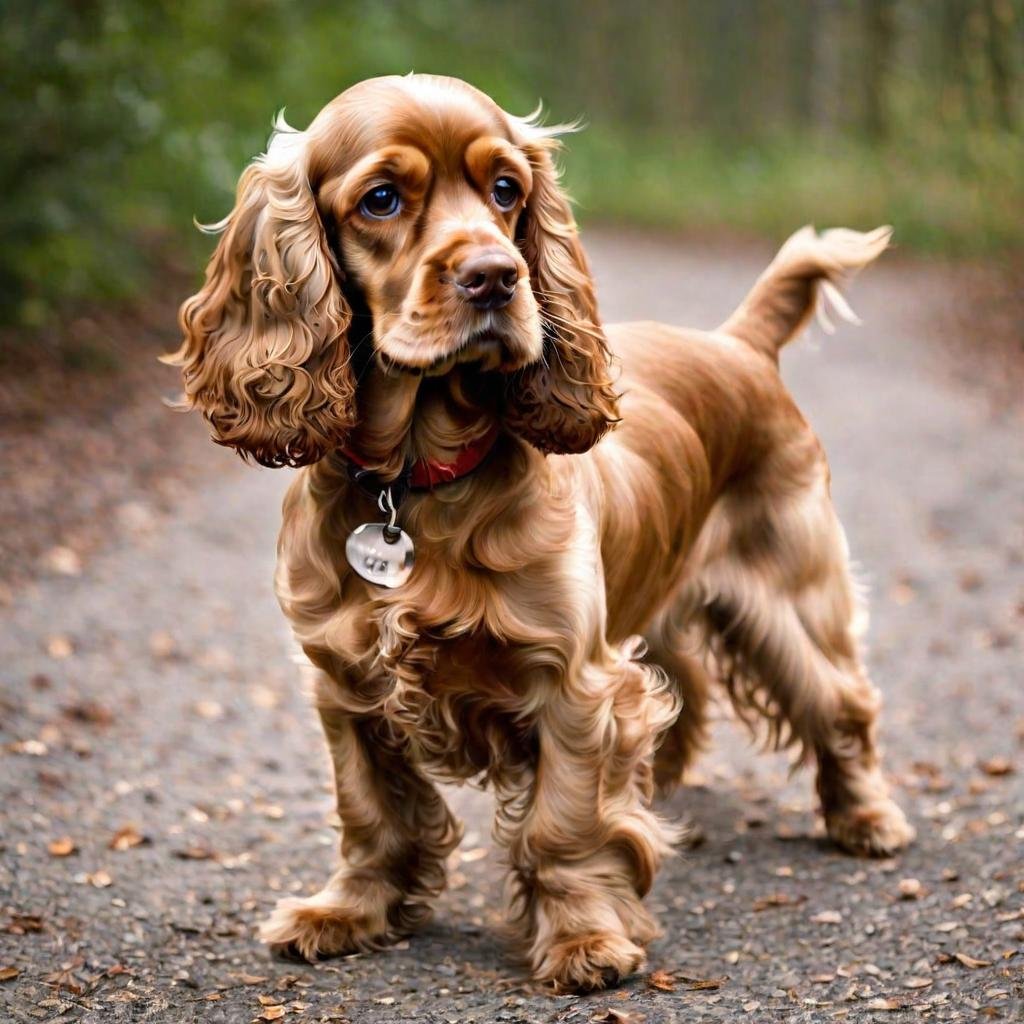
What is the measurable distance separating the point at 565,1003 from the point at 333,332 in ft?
4.52

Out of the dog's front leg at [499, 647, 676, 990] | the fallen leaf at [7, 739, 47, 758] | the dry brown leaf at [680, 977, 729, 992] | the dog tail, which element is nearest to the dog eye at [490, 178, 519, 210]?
the dog's front leg at [499, 647, 676, 990]

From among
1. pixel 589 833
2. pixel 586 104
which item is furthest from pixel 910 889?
pixel 586 104

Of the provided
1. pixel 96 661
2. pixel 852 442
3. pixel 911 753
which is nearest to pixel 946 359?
pixel 852 442

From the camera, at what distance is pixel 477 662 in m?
2.85

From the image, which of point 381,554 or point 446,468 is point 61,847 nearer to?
point 381,554

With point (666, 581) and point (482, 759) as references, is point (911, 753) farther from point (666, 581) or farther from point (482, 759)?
point (482, 759)

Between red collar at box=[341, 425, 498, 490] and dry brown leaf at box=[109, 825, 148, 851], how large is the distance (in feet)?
4.59

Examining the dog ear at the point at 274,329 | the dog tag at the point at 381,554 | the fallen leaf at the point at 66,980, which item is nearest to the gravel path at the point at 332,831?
the fallen leaf at the point at 66,980

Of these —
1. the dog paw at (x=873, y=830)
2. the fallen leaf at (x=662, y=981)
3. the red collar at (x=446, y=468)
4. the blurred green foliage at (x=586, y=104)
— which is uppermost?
the blurred green foliage at (x=586, y=104)

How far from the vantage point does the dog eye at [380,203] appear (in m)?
2.73

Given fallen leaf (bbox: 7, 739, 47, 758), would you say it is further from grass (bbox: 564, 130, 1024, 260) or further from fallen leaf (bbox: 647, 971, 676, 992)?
grass (bbox: 564, 130, 1024, 260)

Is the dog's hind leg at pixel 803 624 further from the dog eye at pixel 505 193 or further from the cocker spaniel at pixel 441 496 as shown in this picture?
the dog eye at pixel 505 193

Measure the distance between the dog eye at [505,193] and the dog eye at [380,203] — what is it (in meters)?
0.21

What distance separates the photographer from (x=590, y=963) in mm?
A: 2904
